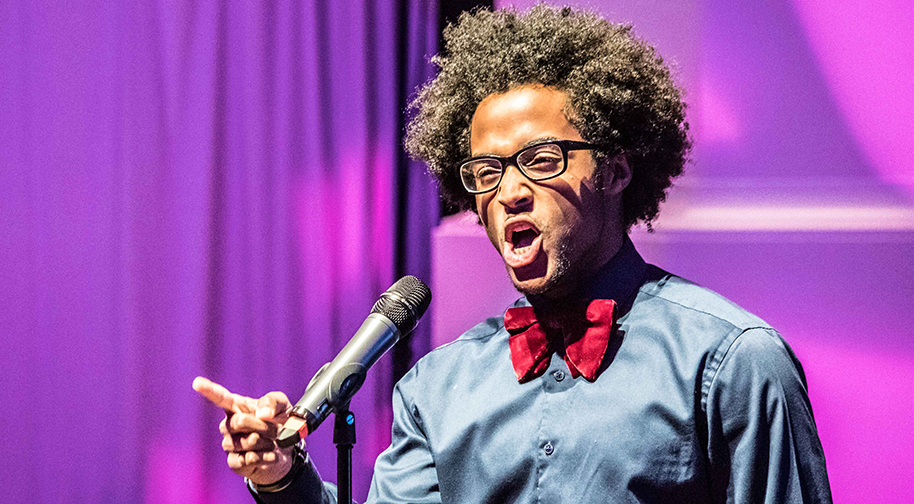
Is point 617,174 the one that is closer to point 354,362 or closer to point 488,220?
point 488,220

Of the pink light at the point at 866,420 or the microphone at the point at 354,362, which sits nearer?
the microphone at the point at 354,362

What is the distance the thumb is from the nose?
57cm

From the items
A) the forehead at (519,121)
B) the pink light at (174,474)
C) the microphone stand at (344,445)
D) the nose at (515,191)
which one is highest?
the forehead at (519,121)

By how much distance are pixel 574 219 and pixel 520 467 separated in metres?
0.49

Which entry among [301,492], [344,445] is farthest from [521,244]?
[301,492]

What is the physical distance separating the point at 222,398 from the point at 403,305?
346 millimetres

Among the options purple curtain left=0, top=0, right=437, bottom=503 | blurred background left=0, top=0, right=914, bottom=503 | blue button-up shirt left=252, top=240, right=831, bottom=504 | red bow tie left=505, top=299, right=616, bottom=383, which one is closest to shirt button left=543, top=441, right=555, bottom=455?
blue button-up shirt left=252, top=240, right=831, bottom=504

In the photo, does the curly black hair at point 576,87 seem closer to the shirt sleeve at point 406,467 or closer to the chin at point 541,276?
the chin at point 541,276

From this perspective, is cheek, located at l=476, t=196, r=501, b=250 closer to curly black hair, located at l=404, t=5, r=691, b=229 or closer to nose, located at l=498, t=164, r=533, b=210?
nose, located at l=498, t=164, r=533, b=210

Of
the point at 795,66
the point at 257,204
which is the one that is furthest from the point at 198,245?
the point at 795,66

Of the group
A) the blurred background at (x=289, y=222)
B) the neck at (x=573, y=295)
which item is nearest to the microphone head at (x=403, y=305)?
the neck at (x=573, y=295)

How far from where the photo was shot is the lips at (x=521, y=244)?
161 cm

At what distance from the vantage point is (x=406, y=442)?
1.84 metres

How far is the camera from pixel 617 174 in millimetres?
1777
